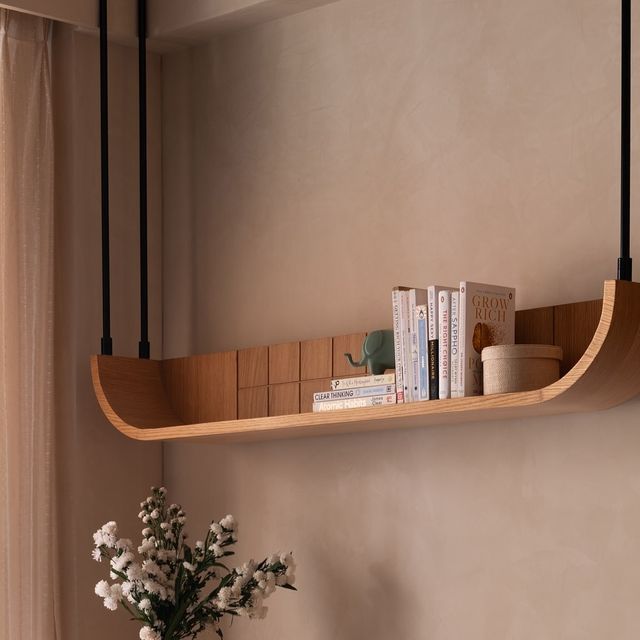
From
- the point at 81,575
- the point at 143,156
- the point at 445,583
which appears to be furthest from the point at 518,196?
the point at 81,575

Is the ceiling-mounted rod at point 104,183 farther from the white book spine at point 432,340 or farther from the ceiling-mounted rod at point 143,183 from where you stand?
the white book spine at point 432,340

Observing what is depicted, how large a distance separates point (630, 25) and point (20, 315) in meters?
1.43

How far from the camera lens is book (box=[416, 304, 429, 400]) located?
199 cm

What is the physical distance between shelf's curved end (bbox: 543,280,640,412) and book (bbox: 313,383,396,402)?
0.33 metres

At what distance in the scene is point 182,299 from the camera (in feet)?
9.27

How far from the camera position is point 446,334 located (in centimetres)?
196

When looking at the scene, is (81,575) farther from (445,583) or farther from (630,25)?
(630,25)

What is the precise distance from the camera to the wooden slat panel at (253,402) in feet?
8.20

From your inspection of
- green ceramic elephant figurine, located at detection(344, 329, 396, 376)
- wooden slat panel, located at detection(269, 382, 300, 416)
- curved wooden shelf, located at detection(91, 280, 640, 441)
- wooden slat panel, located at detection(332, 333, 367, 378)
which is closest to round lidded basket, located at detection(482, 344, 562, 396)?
curved wooden shelf, located at detection(91, 280, 640, 441)

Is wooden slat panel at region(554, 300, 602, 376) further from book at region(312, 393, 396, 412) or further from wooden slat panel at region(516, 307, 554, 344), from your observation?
book at region(312, 393, 396, 412)

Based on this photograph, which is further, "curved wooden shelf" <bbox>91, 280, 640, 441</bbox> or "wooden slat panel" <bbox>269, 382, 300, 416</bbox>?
"wooden slat panel" <bbox>269, 382, 300, 416</bbox>

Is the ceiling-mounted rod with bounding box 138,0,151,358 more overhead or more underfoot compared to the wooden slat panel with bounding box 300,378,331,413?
more overhead

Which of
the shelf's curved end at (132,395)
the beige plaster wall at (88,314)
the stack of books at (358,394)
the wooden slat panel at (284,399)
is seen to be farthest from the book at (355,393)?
the beige plaster wall at (88,314)

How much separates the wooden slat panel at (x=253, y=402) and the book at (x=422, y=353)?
578 millimetres
